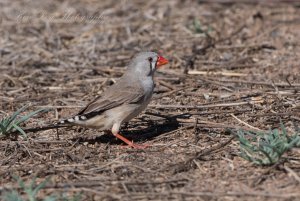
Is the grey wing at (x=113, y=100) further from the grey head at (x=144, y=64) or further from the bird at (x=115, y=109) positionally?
the grey head at (x=144, y=64)

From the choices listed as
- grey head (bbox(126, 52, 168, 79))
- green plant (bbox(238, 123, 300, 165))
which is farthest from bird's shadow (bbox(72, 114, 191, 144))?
green plant (bbox(238, 123, 300, 165))

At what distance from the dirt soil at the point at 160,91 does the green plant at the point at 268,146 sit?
99 millimetres

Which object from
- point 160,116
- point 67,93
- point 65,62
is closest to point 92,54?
point 65,62

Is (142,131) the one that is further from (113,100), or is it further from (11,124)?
(11,124)

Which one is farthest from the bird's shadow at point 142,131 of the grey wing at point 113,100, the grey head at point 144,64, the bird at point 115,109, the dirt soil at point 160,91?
the grey head at point 144,64

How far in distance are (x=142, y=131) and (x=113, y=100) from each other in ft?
1.73

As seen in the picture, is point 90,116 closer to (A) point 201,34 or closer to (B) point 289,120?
(B) point 289,120

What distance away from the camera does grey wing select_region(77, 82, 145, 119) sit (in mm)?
6492

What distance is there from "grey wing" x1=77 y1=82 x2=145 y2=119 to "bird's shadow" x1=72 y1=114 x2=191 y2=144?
324mm

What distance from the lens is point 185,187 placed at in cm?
515

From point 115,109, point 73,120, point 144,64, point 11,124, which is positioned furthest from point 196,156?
point 11,124

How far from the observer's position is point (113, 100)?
21.6ft

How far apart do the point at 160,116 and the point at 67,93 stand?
1.63 meters

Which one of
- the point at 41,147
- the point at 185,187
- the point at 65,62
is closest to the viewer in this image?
the point at 185,187
